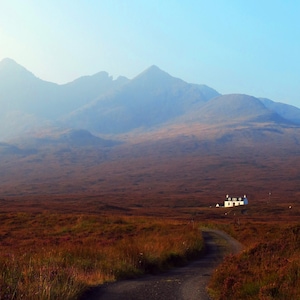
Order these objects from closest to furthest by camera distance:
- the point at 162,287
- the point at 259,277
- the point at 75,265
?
the point at 259,277 < the point at 162,287 < the point at 75,265

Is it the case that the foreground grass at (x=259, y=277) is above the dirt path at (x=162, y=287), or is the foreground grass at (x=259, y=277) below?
above

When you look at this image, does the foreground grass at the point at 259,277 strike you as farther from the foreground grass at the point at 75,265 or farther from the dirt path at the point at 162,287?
the foreground grass at the point at 75,265

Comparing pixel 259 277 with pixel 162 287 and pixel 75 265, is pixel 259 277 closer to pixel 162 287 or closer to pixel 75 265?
pixel 162 287

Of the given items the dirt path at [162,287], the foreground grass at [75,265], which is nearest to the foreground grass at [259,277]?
the dirt path at [162,287]

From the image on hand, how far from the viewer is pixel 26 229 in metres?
42.5

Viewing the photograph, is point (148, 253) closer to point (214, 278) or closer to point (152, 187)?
point (214, 278)

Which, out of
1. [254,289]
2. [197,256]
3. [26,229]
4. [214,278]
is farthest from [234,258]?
[26,229]

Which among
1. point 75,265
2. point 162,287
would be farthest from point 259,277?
point 75,265

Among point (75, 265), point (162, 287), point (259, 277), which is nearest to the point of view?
point (259, 277)

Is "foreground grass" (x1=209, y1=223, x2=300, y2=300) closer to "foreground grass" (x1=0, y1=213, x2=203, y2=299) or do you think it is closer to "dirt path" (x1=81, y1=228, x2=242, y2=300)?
"dirt path" (x1=81, y1=228, x2=242, y2=300)

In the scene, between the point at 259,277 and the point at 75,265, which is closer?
the point at 259,277

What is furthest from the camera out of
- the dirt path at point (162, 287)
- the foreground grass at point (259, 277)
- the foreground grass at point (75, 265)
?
the dirt path at point (162, 287)

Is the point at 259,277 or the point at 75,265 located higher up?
the point at 259,277

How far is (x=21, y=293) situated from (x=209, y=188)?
146118 millimetres
